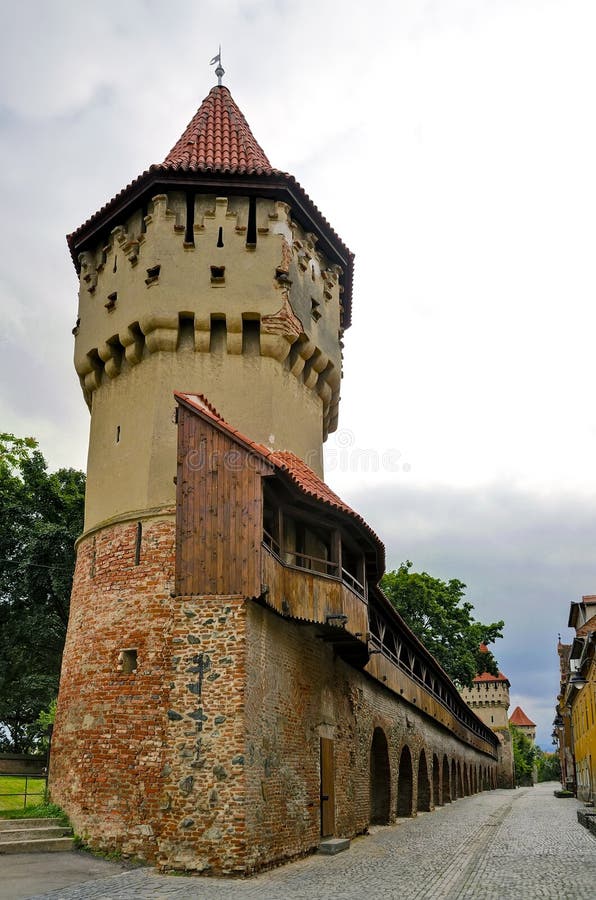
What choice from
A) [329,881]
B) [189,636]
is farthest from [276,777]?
[189,636]

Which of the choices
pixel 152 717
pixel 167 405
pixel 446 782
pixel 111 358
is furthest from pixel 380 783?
pixel 446 782

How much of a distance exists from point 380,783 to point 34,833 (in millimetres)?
11449

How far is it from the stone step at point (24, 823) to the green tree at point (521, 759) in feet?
271

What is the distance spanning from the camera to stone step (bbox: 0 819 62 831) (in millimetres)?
13305

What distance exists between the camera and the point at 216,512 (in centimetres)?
1362

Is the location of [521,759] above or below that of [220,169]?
below

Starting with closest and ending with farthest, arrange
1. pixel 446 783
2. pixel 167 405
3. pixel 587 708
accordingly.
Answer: pixel 167 405, pixel 587 708, pixel 446 783

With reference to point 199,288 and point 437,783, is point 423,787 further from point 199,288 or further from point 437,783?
point 199,288

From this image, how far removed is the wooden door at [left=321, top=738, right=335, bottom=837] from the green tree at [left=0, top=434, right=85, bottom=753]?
14906mm

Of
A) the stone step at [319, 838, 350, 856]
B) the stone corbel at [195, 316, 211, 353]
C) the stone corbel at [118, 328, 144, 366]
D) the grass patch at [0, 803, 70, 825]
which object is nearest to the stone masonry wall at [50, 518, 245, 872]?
the grass patch at [0, 803, 70, 825]

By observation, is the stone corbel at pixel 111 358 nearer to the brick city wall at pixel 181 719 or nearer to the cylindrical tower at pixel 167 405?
the cylindrical tower at pixel 167 405

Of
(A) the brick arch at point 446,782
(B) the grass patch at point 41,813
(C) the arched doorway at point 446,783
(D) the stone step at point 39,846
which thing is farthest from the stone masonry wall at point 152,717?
(C) the arched doorway at point 446,783

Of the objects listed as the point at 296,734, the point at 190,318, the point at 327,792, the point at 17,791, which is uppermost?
the point at 190,318

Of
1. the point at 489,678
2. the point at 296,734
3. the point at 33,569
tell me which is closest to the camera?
the point at 296,734
